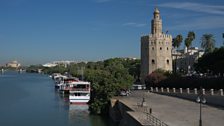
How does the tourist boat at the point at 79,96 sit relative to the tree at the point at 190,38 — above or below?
below

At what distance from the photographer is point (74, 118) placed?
45.7 meters

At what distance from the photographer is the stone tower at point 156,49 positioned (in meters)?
72.0

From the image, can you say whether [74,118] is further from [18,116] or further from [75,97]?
[75,97]

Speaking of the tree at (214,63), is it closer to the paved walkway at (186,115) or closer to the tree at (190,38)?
the tree at (190,38)

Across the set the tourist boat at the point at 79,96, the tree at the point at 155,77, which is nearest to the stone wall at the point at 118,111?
the tourist boat at the point at 79,96

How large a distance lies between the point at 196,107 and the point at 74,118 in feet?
51.7

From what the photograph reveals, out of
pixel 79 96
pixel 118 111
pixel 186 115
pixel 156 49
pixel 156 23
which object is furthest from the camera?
pixel 156 23

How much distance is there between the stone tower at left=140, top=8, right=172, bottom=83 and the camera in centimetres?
7200

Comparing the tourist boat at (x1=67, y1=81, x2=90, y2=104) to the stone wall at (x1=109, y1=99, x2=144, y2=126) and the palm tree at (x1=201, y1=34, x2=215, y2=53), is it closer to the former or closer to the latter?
the stone wall at (x1=109, y1=99, x2=144, y2=126)

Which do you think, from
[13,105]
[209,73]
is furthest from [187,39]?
[13,105]

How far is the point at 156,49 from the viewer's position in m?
72.0

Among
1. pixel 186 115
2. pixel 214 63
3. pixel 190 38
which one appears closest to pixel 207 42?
pixel 190 38

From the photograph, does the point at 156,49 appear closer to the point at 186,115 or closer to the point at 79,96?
the point at 79,96

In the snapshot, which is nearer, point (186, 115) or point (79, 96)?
point (186, 115)
